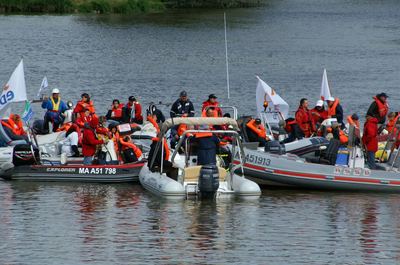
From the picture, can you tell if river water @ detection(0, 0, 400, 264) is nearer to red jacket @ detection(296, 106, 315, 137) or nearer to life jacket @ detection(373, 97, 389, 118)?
red jacket @ detection(296, 106, 315, 137)

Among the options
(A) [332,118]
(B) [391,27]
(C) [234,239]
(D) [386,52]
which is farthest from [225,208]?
(B) [391,27]

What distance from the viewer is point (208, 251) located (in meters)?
18.1

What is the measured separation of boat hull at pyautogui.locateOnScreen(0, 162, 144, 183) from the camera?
23891 mm

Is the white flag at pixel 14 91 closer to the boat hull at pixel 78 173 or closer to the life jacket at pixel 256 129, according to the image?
the boat hull at pixel 78 173

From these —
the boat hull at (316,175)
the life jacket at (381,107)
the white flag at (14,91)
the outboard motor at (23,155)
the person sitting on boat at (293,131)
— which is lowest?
the boat hull at (316,175)

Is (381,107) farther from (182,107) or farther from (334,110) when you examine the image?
(182,107)

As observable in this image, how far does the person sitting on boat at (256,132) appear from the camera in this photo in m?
25.6

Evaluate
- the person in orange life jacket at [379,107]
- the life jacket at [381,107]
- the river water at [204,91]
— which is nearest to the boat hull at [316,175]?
the river water at [204,91]

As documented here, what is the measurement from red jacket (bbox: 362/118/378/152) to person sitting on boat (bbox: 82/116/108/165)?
5979 millimetres

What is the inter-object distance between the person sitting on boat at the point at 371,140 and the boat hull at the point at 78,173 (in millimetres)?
5113

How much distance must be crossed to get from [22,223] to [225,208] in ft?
13.6

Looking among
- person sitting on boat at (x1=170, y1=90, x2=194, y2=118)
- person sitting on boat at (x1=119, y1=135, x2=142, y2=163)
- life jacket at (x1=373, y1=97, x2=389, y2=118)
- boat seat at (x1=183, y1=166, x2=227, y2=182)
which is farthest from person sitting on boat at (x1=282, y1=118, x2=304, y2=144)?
boat seat at (x1=183, y1=166, x2=227, y2=182)

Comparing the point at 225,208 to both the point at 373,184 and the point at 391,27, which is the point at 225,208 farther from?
the point at 391,27

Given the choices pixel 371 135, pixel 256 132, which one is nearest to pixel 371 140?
pixel 371 135
